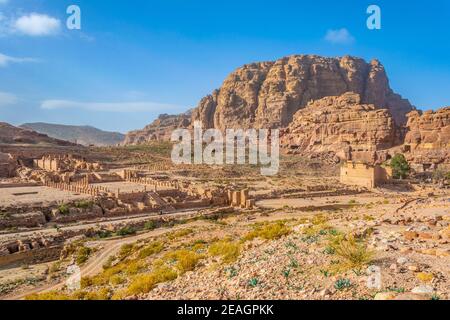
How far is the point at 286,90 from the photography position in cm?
10962

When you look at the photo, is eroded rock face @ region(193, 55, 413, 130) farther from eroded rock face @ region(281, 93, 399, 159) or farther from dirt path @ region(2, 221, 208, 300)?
dirt path @ region(2, 221, 208, 300)

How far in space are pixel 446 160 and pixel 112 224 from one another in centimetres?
5011

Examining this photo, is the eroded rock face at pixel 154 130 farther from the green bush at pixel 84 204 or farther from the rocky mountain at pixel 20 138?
the green bush at pixel 84 204

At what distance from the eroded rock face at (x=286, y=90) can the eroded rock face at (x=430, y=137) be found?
39154mm

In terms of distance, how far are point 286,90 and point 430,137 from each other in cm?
5170

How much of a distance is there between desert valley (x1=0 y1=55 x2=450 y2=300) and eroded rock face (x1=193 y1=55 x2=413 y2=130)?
17752 mm

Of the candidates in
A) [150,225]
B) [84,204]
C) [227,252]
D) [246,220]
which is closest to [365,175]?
[246,220]

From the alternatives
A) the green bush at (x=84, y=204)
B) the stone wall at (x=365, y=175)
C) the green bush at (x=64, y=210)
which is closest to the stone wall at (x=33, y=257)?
the green bush at (x=64, y=210)

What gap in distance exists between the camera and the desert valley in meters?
8.78

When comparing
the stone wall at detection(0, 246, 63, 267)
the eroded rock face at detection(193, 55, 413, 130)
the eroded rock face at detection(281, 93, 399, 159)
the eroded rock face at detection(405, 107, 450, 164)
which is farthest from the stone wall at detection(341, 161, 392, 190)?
the eroded rock face at detection(193, 55, 413, 130)

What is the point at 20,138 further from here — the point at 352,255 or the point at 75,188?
the point at 352,255

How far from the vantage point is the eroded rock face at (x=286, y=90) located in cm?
10631

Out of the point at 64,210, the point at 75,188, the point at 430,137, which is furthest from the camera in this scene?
the point at 430,137

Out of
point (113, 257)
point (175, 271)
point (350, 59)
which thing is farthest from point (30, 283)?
point (350, 59)
